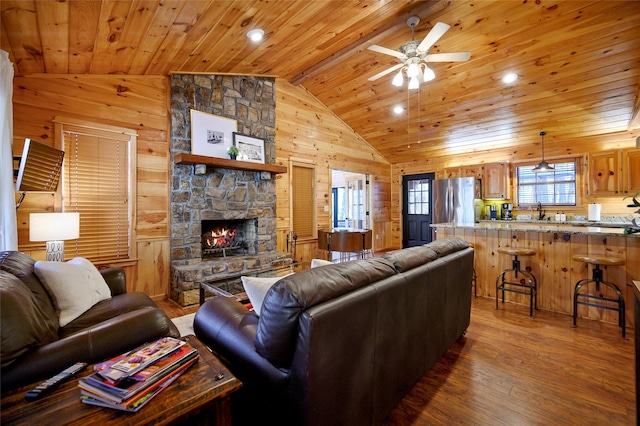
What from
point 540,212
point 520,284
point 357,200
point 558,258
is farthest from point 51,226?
point 540,212

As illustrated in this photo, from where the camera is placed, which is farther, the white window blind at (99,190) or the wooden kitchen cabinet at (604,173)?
the wooden kitchen cabinet at (604,173)

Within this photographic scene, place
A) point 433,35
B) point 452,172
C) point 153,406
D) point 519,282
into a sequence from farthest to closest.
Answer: point 452,172
point 519,282
point 433,35
point 153,406

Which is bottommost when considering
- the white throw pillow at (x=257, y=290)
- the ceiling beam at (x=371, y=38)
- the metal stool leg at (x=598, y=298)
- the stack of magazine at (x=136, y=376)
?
the metal stool leg at (x=598, y=298)

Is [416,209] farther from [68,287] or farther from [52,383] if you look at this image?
[52,383]

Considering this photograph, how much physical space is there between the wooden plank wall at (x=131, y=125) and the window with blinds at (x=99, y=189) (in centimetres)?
13

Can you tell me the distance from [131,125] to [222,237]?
206 cm

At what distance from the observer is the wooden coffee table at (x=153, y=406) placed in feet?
2.89

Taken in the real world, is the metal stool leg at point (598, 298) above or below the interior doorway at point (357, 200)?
below

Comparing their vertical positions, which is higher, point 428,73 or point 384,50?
point 384,50

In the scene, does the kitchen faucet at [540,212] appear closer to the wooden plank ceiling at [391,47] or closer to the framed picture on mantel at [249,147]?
the wooden plank ceiling at [391,47]

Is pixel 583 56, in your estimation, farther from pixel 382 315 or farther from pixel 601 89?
pixel 382 315

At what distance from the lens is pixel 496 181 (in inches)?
253

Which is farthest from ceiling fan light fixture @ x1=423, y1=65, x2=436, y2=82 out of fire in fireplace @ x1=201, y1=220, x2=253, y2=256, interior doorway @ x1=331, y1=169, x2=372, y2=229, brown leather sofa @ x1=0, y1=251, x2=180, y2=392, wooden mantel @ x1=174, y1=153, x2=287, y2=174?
interior doorway @ x1=331, y1=169, x2=372, y2=229

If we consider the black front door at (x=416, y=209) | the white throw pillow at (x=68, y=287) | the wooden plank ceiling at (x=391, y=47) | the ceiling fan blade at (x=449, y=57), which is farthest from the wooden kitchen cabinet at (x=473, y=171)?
the white throw pillow at (x=68, y=287)
